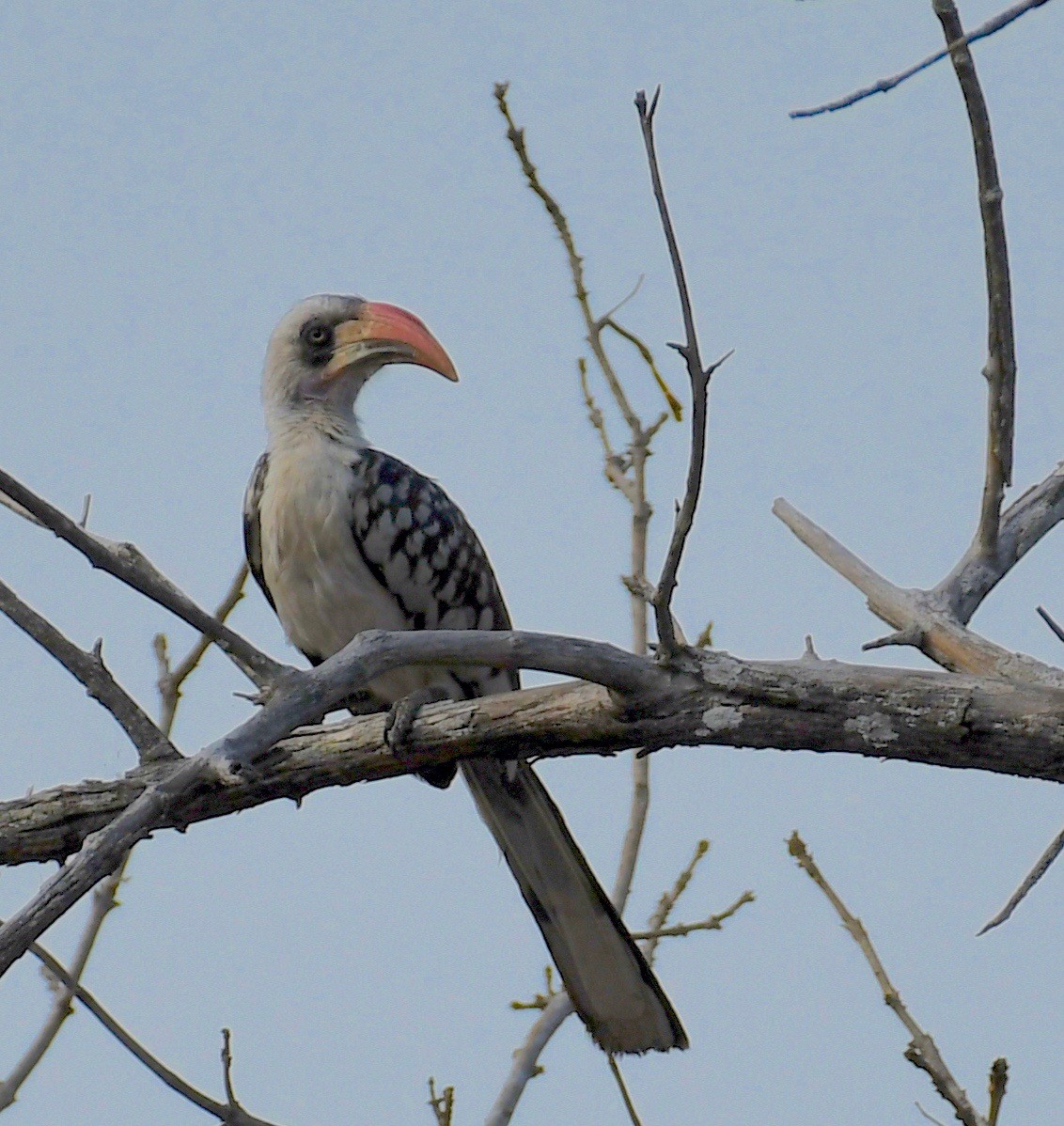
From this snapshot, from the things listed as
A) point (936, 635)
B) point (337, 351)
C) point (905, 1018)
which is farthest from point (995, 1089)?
point (337, 351)

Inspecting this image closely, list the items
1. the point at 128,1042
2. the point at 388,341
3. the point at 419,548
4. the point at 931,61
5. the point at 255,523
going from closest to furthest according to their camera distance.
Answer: the point at 931,61, the point at 128,1042, the point at 419,548, the point at 255,523, the point at 388,341

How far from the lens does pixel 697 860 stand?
366cm

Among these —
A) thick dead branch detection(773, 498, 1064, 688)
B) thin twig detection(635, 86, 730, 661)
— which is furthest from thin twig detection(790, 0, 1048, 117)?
thick dead branch detection(773, 498, 1064, 688)

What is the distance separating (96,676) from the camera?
260 centimetres

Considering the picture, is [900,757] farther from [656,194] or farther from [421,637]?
[656,194]

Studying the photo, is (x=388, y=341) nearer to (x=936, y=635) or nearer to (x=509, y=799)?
(x=509, y=799)

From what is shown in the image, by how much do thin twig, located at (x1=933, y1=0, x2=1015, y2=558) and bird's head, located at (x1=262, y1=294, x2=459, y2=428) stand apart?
159 centimetres

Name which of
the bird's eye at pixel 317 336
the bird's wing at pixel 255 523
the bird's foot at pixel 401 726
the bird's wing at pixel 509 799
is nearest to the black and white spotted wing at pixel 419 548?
the bird's wing at pixel 509 799

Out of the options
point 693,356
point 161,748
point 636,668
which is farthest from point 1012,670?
point 161,748

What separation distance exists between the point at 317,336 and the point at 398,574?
0.82 meters

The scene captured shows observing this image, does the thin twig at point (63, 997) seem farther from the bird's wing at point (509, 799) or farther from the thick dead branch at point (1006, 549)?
the thick dead branch at point (1006, 549)

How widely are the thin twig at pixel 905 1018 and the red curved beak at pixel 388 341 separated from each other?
1.61m

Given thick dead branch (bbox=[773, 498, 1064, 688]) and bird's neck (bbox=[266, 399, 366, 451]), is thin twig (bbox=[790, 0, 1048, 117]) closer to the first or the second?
thick dead branch (bbox=[773, 498, 1064, 688])

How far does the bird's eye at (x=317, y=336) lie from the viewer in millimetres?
4121
